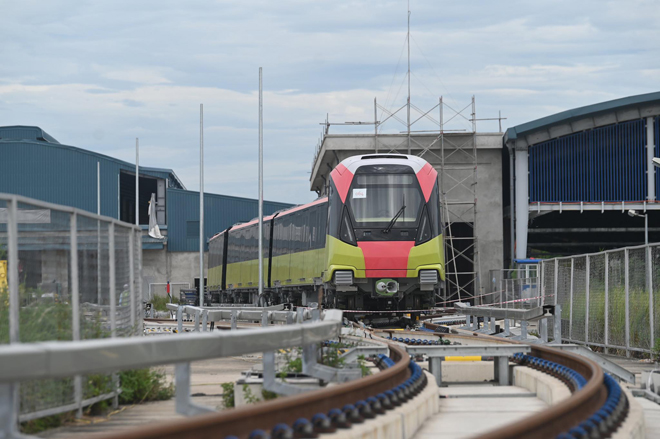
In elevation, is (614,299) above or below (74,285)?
below

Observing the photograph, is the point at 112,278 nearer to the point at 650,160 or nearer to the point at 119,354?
the point at 119,354

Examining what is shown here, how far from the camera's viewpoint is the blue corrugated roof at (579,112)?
1866 inches

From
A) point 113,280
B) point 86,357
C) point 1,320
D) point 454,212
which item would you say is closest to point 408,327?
point 113,280

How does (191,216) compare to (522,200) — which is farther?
(191,216)

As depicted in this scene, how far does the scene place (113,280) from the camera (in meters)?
9.15

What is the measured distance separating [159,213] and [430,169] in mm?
50899

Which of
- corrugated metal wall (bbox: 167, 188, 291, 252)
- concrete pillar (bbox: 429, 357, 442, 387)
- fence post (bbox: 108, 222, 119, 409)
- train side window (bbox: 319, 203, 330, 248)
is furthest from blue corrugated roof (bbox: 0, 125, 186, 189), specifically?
fence post (bbox: 108, 222, 119, 409)

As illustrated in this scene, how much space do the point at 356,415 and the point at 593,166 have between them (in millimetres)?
45137

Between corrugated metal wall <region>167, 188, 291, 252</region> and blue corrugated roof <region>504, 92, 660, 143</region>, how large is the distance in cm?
2993

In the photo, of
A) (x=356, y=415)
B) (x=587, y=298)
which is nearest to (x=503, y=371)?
(x=356, y=415)

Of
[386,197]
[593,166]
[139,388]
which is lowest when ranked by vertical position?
[139,388]

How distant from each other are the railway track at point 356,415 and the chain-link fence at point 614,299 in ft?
25.1

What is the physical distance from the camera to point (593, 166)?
49.6 m

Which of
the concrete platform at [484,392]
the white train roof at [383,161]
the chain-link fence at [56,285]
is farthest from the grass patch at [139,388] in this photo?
the white train roof at [383,161]
